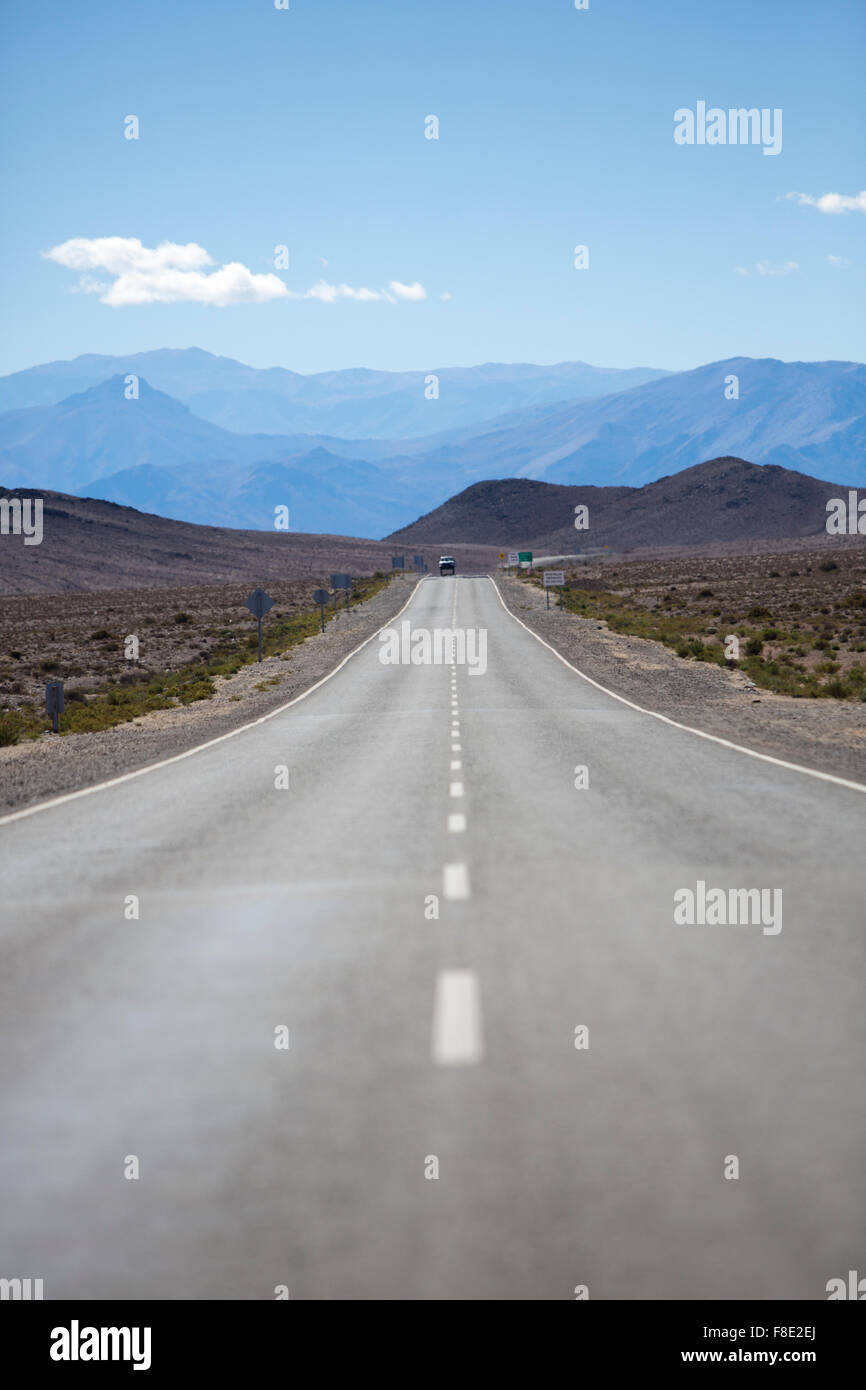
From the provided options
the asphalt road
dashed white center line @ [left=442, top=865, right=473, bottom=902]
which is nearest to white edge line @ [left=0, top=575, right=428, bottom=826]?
the asphalt road

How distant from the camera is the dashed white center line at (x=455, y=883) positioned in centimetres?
845

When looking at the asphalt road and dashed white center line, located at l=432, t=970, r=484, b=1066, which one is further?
dashed white center line, located at l=432, t=970, r=484, b=1066

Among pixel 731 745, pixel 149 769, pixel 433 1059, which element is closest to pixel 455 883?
pixel 433 1059

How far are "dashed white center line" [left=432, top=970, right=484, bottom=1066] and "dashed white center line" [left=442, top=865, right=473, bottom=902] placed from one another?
180 cm

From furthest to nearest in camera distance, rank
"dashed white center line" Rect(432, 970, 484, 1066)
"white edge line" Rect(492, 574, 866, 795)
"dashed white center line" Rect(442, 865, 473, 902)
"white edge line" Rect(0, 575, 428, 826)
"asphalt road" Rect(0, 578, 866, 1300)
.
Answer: "white edge line" Rect(492, 574, 866, 795)
"white edge line" Rect(0, 575, 428, 826)
"dashed white center line" Rect(442, 865, 473, 902)
"dashed white center line" Rect(432, 970, 484, 1066)
"asphalt road" Rect(0, 578, 866, 1300)

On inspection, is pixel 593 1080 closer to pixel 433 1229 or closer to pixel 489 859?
pixel 433 1229

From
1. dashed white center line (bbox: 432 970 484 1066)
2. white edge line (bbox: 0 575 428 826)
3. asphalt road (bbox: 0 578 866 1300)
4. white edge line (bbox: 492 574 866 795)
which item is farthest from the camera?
white edge line (bbox: 492 574 866 795)

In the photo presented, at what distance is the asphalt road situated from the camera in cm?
381

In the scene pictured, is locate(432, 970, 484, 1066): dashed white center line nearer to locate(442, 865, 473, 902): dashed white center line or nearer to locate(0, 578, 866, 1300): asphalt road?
locate(0, 578, 866, 1300): asphalt road

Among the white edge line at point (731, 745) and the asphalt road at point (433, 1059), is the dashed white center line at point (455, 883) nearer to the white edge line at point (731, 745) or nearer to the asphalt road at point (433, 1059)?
the asphalt road at point (433, 1059)

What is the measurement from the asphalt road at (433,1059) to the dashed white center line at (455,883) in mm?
32

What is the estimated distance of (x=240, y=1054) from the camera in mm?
5500
